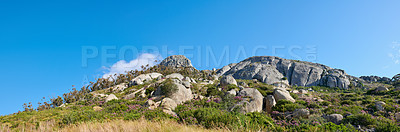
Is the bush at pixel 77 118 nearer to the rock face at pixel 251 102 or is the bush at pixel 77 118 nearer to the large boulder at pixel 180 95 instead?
the large boulder at pixel 180 95

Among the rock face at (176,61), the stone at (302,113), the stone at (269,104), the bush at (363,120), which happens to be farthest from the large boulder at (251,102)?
the rock face at (176,61)

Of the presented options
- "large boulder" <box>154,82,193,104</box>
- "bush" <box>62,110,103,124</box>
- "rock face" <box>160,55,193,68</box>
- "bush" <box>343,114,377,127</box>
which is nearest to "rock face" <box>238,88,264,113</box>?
"bush" <box>343,114,377,127</box>

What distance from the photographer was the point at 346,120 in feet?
36.4

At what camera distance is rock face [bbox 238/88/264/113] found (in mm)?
15094

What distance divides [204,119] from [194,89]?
17.5m

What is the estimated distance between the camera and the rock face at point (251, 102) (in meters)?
15.1

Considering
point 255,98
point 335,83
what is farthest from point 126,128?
point 335,83

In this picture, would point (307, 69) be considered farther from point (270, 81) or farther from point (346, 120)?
point (346, 120)

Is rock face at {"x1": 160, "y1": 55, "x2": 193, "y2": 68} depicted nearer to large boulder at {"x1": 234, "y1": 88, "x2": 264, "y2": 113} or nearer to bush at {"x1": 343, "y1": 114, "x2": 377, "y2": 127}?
large boulder at {"x1": 234, "y1": 88, "x2": 264, "y2": 113}

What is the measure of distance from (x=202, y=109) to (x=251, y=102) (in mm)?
8689

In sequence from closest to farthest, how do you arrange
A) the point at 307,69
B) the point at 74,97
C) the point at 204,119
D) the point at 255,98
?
the point at 204,119
the point at 255,98
the point at 74,97
the point at 307,69

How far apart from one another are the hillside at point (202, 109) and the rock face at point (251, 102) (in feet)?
0.20

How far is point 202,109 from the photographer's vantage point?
29.8 ft

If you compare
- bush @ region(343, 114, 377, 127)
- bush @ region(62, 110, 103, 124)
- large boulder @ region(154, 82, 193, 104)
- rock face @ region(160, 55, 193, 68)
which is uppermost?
rock face @ region(160, 55, 193, 68)
